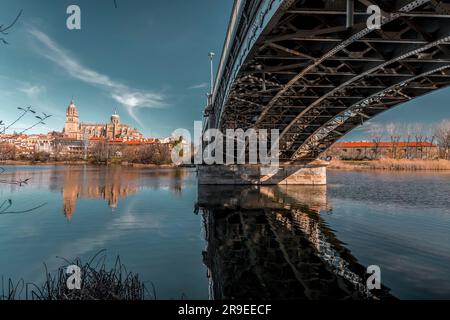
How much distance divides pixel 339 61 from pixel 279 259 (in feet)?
36.0

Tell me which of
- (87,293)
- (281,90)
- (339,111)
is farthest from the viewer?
(339,111)

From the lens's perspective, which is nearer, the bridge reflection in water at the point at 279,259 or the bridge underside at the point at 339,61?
the bridge reflection in water at the point at 279,259

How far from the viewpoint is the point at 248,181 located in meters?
36.8

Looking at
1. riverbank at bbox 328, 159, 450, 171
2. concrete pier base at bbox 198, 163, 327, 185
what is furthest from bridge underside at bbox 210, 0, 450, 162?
Result: riverbank at bbox 328, 159, 450, 171

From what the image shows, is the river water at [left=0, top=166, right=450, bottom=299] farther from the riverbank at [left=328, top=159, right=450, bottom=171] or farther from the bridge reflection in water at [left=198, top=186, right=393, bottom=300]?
the riverbank at [left=328, top=159, right=450, bottom=171]

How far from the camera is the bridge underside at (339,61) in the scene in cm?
935

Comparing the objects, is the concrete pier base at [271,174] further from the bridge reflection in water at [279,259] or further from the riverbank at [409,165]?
the riverbank at [409,165]

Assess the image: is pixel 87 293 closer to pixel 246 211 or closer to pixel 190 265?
pixel 190 265

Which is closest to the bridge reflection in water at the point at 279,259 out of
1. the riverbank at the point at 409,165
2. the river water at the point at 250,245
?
the river water at the point at 250,245

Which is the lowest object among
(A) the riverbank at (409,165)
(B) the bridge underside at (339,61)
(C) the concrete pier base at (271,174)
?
(C) the concrete pier base at (271,174)

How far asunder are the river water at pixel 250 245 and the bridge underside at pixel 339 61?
7699 mm

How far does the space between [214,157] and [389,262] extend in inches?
1180

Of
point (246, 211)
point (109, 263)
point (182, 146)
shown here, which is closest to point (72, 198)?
Answer: point (246, 211)

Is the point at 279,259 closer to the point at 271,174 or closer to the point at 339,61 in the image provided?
the point at 339,61
